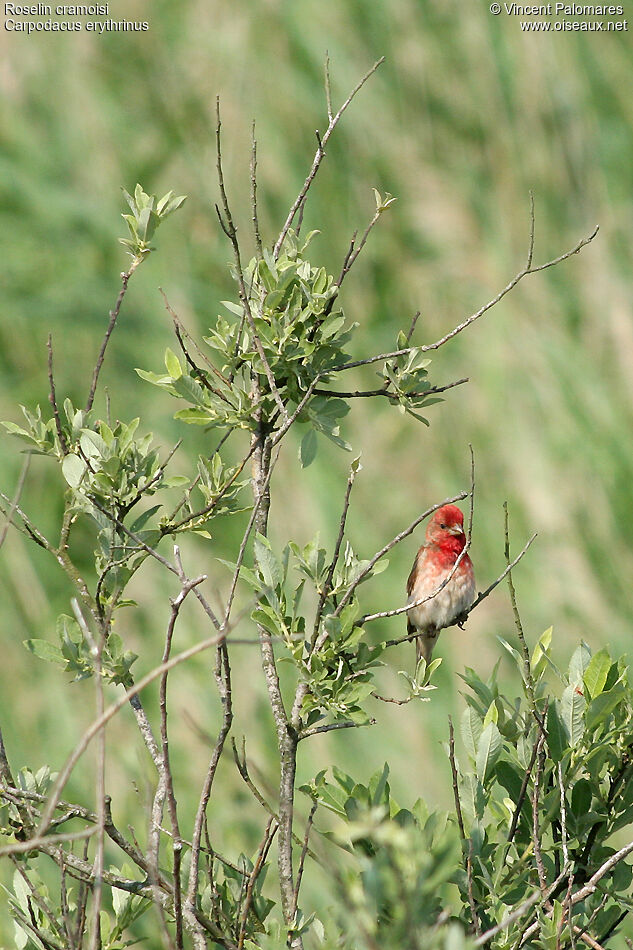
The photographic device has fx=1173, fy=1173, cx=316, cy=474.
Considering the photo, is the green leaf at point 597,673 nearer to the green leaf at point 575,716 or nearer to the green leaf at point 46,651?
the green leaf at point 575,716

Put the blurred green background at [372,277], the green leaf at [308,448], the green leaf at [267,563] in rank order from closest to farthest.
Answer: the green leaf at [267,563] < the green leaf at [308,448] < the blurred green background at [372,277]

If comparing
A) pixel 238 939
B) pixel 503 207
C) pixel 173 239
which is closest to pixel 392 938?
pixel 238 939

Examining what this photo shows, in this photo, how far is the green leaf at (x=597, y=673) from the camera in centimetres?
214

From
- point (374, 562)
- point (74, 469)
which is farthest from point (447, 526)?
point (74, 469)

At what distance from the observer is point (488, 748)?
6.79 ft

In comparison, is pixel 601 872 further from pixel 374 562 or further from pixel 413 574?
pixel 413 574

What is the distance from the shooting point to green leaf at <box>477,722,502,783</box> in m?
2.07

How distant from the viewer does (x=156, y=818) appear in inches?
75.5

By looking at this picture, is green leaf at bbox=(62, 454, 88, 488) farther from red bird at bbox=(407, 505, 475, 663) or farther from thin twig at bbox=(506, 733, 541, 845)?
red bird at bbox=(407, 505, 475, 663)

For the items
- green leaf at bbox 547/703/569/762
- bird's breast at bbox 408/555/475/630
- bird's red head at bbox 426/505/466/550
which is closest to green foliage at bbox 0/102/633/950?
green leaf at bbox 547/703/569/762

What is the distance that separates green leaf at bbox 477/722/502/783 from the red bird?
5.65 feet

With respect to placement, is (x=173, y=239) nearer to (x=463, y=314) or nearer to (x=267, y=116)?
(x=267, y=116)

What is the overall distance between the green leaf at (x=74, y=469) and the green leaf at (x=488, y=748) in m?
0.83

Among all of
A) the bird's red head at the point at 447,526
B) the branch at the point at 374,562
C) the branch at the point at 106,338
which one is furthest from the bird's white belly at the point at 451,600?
the branch at the point at 106,338
